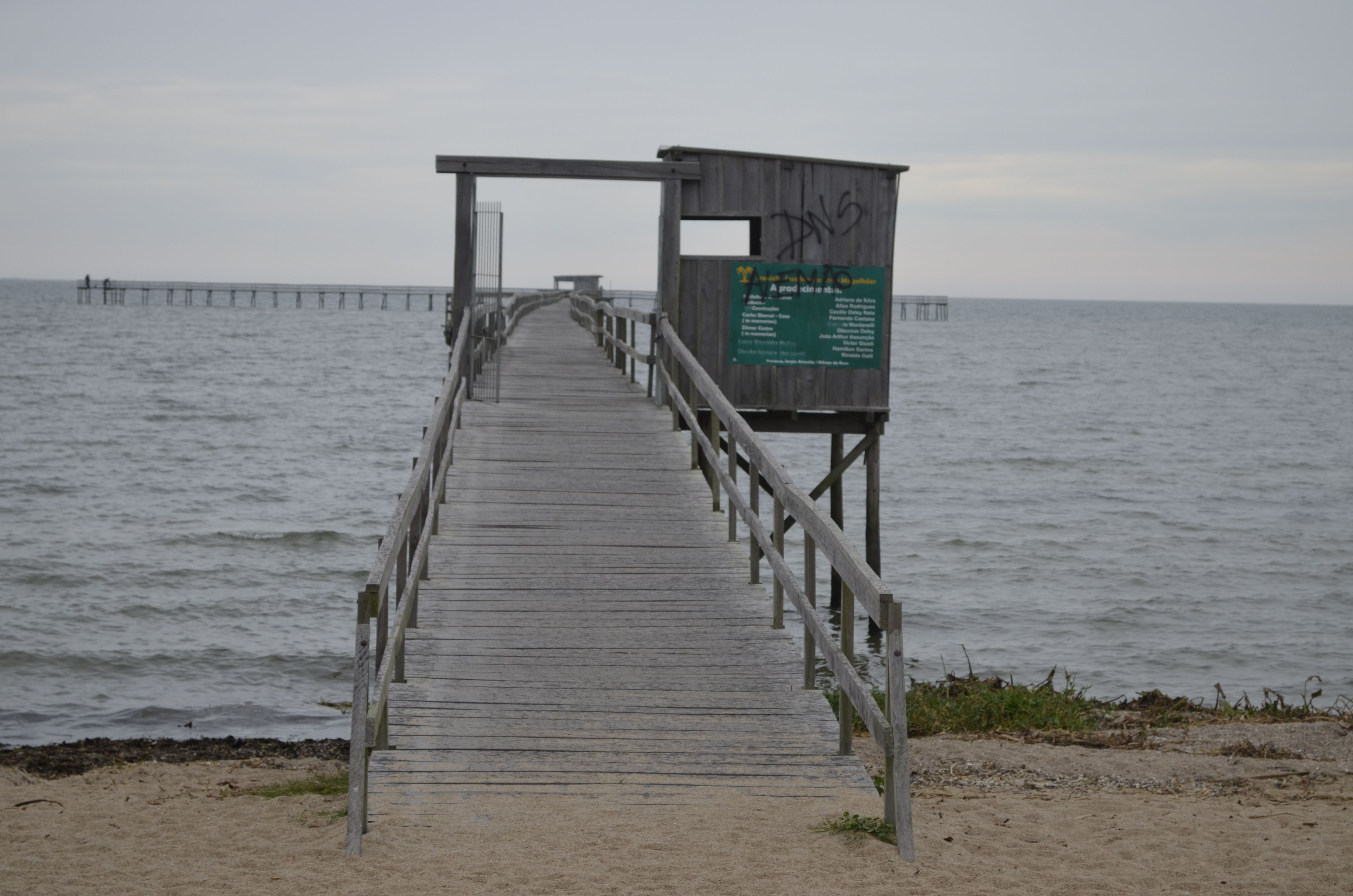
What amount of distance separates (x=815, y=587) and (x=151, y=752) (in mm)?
5223

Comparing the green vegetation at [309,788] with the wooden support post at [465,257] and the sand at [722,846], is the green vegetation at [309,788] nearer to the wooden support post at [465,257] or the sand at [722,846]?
the sand at [722,846]

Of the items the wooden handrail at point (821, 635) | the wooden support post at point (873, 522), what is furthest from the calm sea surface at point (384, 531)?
the wooden handrail at point (821, 635)

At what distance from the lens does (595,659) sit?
684 centimetres

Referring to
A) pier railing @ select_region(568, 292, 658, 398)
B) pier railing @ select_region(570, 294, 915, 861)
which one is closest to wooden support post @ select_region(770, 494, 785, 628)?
pier railing @ select_region(570, 294, 915, 861)

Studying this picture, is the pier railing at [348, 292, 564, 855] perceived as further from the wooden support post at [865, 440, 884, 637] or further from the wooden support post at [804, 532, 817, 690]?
the wooden support post at [865, 440, 884, 637]

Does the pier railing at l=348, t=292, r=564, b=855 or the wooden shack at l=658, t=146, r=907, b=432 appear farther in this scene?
the wooden shack at l=658, t=146, r=907, b=432

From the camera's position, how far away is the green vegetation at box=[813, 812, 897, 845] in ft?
16.6

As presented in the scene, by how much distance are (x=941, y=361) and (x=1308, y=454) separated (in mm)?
42356

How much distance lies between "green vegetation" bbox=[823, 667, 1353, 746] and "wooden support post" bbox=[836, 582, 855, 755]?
2.71 meters

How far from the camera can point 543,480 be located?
10.5 m

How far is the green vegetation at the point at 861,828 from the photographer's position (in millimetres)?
5062

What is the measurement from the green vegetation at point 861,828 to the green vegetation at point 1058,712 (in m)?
3.40

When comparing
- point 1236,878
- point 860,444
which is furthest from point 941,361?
point 1236,878

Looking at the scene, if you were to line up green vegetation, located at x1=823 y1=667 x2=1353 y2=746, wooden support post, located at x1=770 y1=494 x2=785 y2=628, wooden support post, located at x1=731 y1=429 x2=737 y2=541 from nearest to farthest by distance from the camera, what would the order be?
wooden support post, located at x1=770 y1=494 x2=785 y2=628
wooden support post, located at x1=731 y1=429 x2=737 y2=541
green vegetation, located at x1=823 y1=667 x2=1353 y2=746
